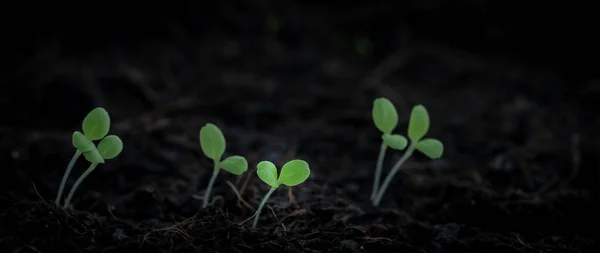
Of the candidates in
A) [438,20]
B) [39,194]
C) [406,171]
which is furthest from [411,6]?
[39,194]

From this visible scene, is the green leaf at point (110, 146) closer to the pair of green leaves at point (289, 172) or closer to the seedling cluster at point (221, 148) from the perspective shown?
the seedling cluster at point (221, 148)

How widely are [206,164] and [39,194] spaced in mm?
408

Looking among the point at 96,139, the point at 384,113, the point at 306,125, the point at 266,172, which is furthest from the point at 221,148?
the point at 306,125

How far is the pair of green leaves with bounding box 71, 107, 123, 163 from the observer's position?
980mm

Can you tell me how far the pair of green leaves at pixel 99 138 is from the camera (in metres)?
0.98

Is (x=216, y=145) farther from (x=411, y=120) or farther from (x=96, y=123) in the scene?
(x=411, y=120)

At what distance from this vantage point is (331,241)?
3.32ft

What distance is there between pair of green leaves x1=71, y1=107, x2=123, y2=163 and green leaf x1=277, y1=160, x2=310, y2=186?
0.31 metres

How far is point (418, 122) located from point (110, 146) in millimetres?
628

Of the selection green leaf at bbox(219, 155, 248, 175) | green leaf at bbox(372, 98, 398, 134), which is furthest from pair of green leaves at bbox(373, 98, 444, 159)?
green leaf at bbox(219, 155, 248, 175)

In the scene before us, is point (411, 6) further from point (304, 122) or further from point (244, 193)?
point (244, 193)

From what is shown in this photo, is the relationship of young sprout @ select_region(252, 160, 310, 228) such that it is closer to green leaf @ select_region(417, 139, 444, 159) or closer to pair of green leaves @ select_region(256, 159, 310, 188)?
pair of green leaves @ select_region(256, 159, 310, 188)

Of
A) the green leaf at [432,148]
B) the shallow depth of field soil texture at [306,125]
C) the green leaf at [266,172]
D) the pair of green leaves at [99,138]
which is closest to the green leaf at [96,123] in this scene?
the pair of green leaves at [99,138]

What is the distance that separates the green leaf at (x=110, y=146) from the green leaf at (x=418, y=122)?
0.59 m
